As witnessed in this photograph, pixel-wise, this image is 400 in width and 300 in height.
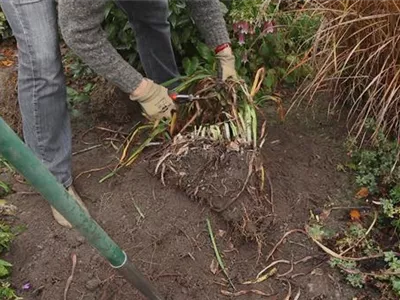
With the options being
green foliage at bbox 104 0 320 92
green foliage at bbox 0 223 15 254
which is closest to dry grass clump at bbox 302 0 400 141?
green foliage at bbox 104 0 320 92

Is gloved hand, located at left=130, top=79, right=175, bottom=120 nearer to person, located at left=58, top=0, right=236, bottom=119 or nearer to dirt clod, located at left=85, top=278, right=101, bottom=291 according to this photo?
person, located at left=58, top=0, right=236, bottom=119

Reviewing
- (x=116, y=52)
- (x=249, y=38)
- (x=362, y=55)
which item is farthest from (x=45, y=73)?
(x=362, y=55)

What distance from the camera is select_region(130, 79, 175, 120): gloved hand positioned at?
200 centimetres

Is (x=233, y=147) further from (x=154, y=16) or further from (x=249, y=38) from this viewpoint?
(x=249, y=38)

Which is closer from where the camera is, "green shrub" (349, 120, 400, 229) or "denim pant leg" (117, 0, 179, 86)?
"green shrub" (349, 120, 400, 229)

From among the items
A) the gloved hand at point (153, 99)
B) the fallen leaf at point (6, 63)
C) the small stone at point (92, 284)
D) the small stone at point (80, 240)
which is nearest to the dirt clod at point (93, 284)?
the small stone at point (92, 284)

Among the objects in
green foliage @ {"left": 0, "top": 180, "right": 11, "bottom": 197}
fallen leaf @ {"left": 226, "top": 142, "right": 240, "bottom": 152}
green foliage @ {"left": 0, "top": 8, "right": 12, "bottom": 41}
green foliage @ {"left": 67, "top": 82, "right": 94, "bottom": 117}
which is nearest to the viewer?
fallen leaf @ {"left": 226, "top": 142, "right": 240, "bottom": 152}

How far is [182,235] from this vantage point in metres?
2.10

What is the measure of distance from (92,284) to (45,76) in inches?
30.4

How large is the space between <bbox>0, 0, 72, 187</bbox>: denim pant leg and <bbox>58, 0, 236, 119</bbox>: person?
0.16 metres

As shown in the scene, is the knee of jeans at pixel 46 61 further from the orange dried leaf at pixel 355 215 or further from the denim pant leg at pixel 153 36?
the orange dried leaf at pixel 355 215

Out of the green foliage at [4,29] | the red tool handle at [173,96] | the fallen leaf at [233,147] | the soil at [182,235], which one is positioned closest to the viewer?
the soil at [182,235]

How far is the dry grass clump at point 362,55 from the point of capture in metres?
2.13

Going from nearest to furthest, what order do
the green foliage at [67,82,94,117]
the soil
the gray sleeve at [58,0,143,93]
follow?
the gray sleeve at [58,0,143,93]
the soil
the green foliage at [67,82,94,117]
